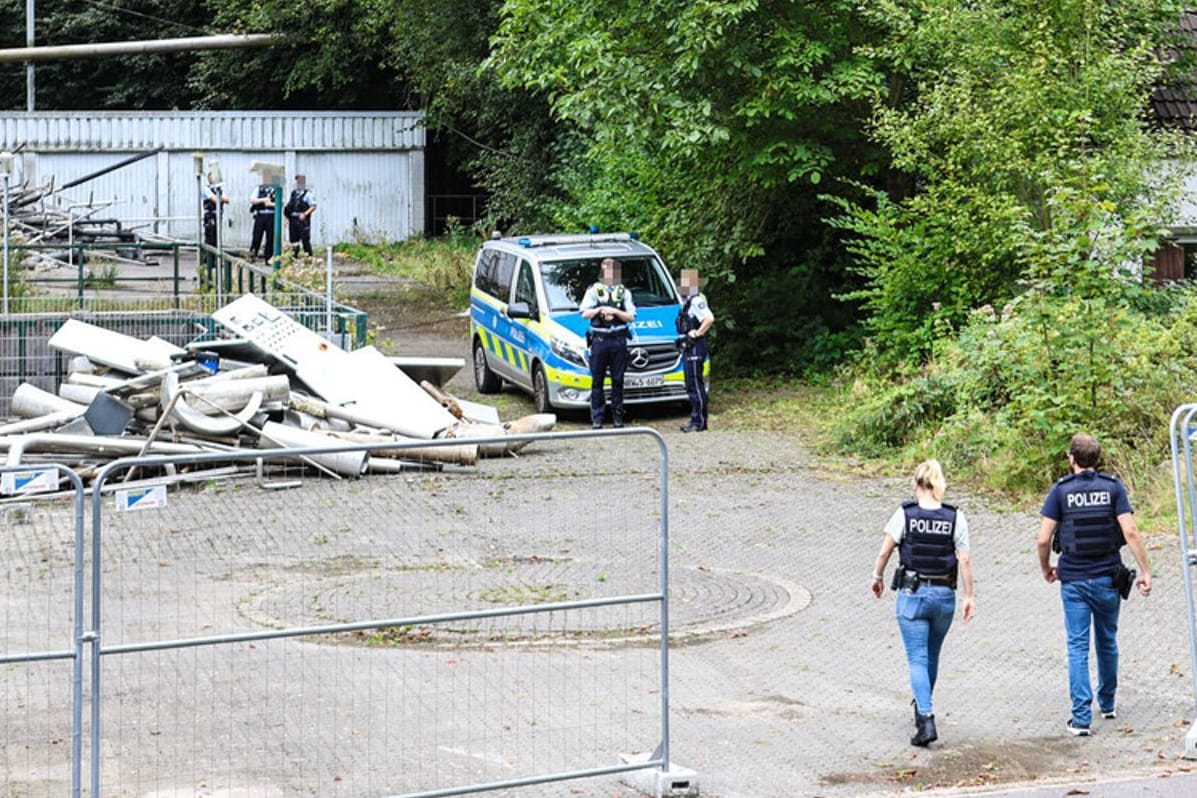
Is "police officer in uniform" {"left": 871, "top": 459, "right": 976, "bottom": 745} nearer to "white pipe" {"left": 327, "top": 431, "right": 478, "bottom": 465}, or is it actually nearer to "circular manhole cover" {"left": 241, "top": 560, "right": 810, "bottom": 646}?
"circular manhole cover" {"left": 241, "top": 560, "right": 810, "bottom": 646}

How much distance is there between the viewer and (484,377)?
22734 mm

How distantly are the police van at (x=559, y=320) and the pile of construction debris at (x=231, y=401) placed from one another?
50.0 inches

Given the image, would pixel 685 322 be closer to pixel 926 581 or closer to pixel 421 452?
pixel 421 452

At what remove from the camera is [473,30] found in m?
33.6

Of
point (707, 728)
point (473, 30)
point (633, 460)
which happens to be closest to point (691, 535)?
point (633, 460)

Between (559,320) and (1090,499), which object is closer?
(1090,499)

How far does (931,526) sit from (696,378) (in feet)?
33.8

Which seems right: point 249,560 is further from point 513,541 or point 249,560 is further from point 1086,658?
point 1086,658

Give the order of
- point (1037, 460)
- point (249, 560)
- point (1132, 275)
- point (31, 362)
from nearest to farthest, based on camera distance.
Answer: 1. point (249, 560)
2. point (1037, 460)
3. point (1132, 275)
4. point (31, 362)

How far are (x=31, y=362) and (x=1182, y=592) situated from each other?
12739 millimetres

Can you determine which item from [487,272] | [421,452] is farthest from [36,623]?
[487,272]

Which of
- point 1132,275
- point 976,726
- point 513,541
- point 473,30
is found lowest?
point 976,726

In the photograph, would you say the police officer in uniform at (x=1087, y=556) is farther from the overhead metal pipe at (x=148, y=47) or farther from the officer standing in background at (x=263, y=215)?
the overhead metal pipe at (x=148, y=47)

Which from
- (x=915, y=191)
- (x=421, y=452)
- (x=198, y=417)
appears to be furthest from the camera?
(x=915, y=191)
